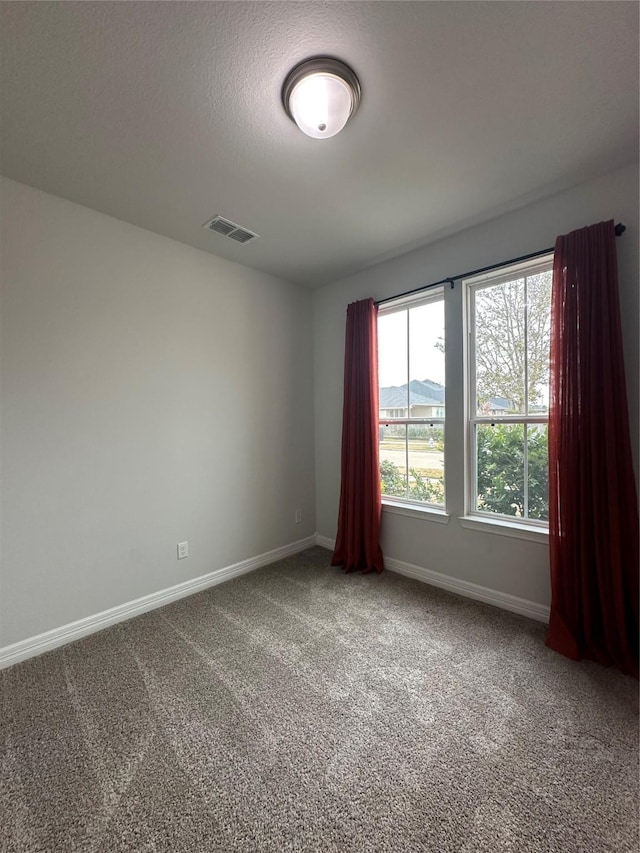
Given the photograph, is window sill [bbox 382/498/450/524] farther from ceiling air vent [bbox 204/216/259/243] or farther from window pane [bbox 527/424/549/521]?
ceiling air vent [bbox 204/216/259/243]

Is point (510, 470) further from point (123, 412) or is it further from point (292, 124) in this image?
point (123, 412)

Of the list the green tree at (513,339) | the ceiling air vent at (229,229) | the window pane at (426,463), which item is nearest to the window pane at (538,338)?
the green tree at (513,339)

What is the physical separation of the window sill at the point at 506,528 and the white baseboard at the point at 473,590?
42 centimetres

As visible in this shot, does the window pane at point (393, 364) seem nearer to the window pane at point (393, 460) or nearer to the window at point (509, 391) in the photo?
the window pane at point (393, 460)

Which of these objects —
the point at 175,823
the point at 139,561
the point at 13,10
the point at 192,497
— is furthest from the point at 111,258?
the point at 175,823

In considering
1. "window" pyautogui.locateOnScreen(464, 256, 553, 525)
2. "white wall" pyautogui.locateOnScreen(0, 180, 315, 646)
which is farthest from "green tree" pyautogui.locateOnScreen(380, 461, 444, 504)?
"white wall" pyautogui.locateOnScreen(0, 180, 315, 646)

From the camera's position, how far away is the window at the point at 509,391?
236cm

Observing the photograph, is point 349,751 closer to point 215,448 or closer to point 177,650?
point 177,650

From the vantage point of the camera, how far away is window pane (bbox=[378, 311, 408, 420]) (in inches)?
123

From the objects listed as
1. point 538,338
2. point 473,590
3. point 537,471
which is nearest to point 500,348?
point 538,338

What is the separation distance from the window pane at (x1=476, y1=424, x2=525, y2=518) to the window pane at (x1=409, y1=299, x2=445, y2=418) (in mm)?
420

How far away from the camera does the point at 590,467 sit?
1983 millimetres

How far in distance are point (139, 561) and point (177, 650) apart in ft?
2.37

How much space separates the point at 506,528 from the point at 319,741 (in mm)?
1737
